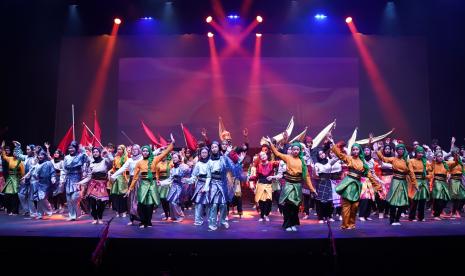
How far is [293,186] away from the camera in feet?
26.5

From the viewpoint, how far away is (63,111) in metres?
14.8

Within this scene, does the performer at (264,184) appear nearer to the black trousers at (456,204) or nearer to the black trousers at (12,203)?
the black trousers at (456,204)

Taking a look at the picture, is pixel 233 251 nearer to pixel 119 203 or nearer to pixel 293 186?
pixel 293 186

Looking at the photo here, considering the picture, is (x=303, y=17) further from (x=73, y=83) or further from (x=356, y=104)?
(x=73, y=83)

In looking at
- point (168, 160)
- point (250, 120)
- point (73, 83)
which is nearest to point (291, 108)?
point (250, 120)

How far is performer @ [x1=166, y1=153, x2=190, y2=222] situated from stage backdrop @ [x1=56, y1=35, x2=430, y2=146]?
4.35 m

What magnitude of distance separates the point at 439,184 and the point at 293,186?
3948mm

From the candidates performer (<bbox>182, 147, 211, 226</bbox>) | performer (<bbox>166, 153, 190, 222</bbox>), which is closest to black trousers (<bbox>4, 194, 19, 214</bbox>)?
performer (<bbox>166, 153, 190, 222</bbox>)

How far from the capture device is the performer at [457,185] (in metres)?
10.5

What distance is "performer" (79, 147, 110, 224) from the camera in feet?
29.2

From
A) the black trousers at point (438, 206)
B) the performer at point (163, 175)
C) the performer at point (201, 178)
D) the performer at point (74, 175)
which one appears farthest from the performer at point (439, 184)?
the performer at point (74, 175)

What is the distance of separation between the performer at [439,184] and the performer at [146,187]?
5806 mm

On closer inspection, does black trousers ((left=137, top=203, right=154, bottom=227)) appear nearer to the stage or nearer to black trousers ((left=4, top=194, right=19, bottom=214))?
the stage

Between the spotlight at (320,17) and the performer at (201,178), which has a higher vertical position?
the spotlight at (320,17)
